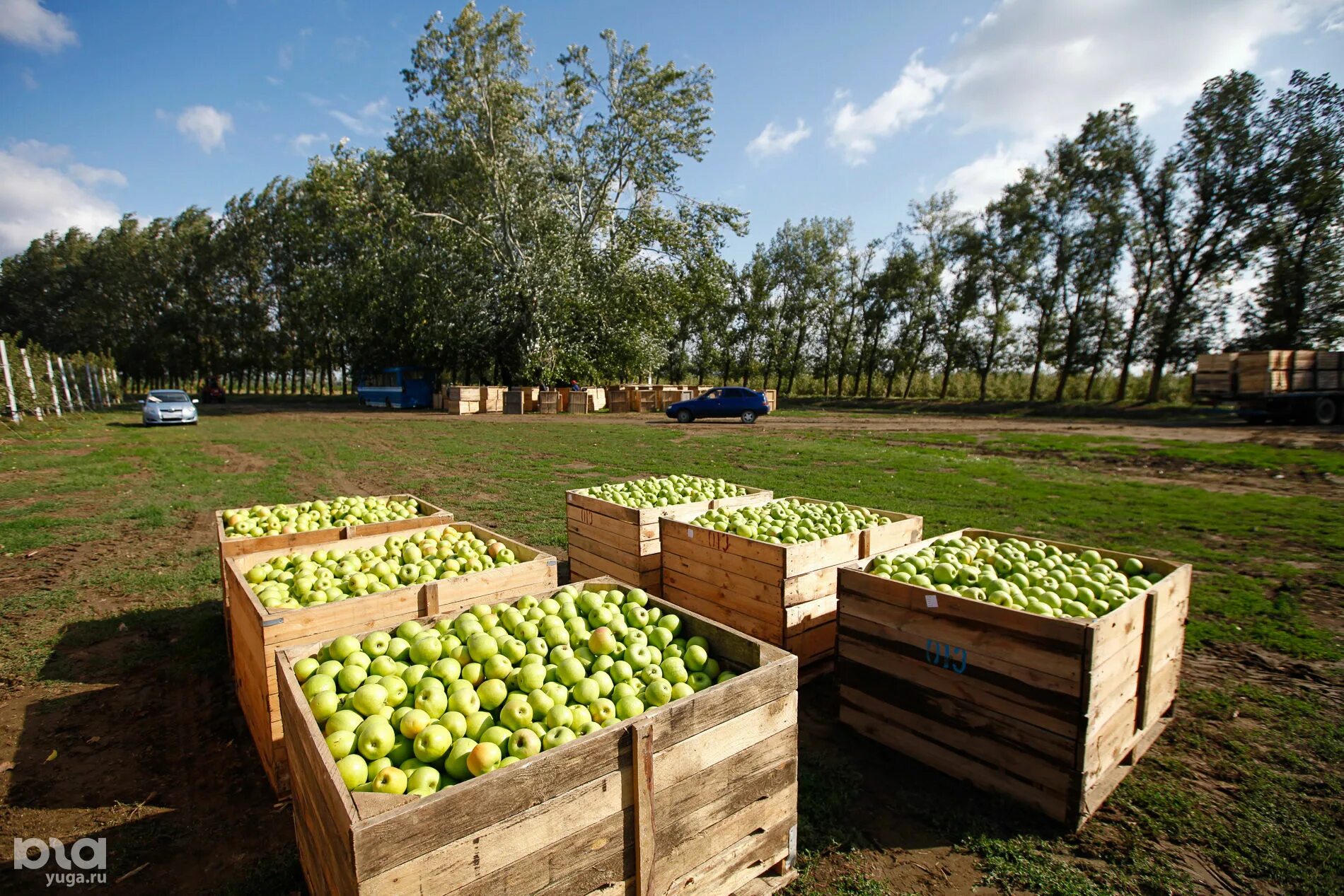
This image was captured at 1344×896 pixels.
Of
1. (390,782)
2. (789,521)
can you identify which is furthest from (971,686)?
(390,782)

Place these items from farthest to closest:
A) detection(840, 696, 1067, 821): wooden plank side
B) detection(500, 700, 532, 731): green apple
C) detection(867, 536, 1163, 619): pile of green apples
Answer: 1. detection(867, 536, 1163, 619): pile of green apples
2. detection(840, 696, 1067, 821): wooden plank side
3. detection(500, 700, 532, 731): green apple

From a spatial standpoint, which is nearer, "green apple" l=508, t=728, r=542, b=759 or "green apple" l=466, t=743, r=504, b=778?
"green apple" l=466, t=743, r=504, b=778

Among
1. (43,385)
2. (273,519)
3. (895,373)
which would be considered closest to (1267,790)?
(273,519)

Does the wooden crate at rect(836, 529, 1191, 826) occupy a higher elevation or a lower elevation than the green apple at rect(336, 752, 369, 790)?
lower

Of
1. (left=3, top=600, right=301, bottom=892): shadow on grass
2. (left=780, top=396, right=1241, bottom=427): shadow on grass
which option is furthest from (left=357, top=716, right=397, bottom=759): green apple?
(left=780, top=396, right=1241, bottom=427): shadow on grass

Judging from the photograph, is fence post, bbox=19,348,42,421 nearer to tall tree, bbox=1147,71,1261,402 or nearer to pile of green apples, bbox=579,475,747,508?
pile of green apples, bbox=579,475,747,508

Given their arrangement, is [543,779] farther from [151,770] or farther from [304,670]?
[151,770]

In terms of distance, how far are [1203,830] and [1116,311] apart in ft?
140

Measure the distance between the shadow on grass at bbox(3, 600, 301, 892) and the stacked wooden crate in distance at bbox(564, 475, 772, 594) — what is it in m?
3.19

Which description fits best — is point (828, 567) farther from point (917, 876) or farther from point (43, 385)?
point (43, 385)

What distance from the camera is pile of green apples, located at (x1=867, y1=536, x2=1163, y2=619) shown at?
3.89 metres

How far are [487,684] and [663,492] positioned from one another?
411 cm

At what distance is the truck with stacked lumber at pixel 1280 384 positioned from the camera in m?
24.6

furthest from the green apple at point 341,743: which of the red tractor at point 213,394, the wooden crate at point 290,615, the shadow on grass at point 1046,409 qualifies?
the red tractor at point 213,394
